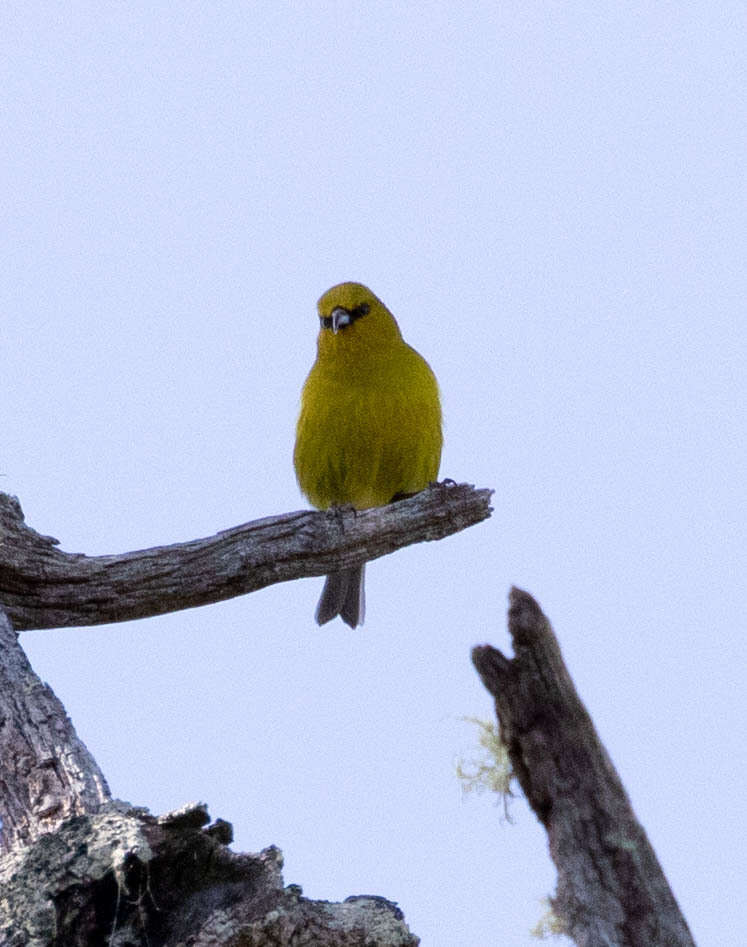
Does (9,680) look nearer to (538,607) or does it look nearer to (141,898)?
(141,898)

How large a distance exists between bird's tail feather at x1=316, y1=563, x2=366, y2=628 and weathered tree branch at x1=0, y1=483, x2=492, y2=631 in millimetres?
2196

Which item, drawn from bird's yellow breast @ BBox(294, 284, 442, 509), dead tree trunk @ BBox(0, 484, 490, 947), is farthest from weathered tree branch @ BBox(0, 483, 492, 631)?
bird's yellow breast @ BBox(294, 284, 442, 509)

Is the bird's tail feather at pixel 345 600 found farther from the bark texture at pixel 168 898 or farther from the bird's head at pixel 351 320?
the bark texture at pixel 168 898

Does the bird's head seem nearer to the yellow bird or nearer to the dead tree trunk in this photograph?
the yellow bird

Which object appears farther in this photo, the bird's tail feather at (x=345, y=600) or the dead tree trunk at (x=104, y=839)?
the bird's tail feather at (x=345, y=600)

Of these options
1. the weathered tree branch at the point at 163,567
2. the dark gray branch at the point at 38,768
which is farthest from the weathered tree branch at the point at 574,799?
the weathered tree branch at the point at 163,567

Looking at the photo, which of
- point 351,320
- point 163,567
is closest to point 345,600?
point 351,320

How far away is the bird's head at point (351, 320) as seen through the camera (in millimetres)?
7664

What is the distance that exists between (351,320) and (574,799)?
5631 mm

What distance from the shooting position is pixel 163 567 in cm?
539

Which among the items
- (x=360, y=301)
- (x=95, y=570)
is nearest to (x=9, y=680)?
(x=95, y=570)

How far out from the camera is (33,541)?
5.29m

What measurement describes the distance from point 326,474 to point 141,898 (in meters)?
4.38

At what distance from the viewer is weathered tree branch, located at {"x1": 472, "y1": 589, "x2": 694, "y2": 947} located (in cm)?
218
